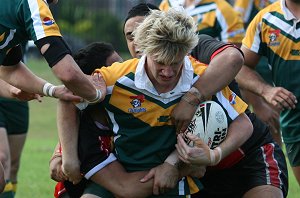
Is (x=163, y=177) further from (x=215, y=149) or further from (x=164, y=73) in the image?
(x=164, y=73)

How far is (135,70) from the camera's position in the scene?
559 centimetres

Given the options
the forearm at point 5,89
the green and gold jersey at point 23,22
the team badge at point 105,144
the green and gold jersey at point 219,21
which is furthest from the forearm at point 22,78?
the green and gold jersey at point 219,21

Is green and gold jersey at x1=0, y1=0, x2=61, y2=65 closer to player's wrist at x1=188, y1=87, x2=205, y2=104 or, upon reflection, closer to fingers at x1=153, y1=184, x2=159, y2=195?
player's wrist at x1=188, y1=87, x2=205, y2=104

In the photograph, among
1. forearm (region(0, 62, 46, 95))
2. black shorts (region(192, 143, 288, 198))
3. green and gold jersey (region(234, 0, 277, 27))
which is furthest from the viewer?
green and gold jersey (region(234, 0, 277, 27))

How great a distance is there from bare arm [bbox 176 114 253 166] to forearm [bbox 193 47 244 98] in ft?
0.88

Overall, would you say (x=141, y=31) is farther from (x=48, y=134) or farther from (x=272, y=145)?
(x=48, y=134)

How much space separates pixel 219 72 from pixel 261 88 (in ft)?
5.19

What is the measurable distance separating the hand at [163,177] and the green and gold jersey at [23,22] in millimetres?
1083

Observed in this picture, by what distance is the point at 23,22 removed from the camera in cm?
583

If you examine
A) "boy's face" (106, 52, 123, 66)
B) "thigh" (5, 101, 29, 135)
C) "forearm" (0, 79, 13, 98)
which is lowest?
"thigh" (5, 101, 29, 135)

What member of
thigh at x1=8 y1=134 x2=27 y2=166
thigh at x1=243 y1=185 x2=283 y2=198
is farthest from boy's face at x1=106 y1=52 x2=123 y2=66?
thigh at x1=8 y1=134 x2=27 y2=166

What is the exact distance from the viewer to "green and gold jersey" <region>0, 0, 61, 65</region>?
566 centimetres

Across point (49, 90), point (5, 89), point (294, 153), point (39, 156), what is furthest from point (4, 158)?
point (39, 156)

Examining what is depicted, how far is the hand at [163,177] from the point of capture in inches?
219
